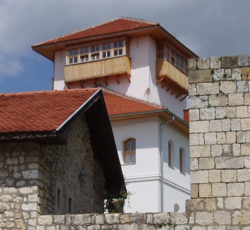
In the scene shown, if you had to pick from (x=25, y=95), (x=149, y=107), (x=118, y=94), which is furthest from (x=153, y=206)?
(x=25, y=95)

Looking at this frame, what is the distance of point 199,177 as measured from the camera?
41.9 ft

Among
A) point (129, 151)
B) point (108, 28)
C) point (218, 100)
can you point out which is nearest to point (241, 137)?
point (218, 100)

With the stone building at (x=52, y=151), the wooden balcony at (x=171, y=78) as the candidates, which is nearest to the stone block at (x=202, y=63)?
the stone building at (x=52, y=151)

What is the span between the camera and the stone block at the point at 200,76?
43.5 feet

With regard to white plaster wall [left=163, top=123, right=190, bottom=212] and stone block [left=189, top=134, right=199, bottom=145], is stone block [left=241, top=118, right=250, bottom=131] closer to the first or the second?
stone block [left=189, top=134, right=199, bottom=145]

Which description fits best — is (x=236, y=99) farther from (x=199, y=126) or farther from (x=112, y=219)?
(x=112, y=219)

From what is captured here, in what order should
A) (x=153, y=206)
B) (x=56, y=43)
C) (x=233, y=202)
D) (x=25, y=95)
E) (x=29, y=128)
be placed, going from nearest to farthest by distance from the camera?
(x=233, y=202)
(x=29, y=128)
(x=25, y=95)
(x=153, y=206)
(x=56, y=43)

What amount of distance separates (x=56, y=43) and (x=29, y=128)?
101ft

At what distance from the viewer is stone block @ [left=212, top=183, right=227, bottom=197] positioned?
12.6m

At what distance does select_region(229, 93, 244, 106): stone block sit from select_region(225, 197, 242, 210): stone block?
1754mm

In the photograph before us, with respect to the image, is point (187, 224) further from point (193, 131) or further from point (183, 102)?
point (183, 102)

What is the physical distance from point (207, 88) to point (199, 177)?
169cm

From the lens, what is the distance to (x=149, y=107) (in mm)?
37969

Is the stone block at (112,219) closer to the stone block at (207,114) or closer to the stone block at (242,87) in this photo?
the stone block at (207,114)
